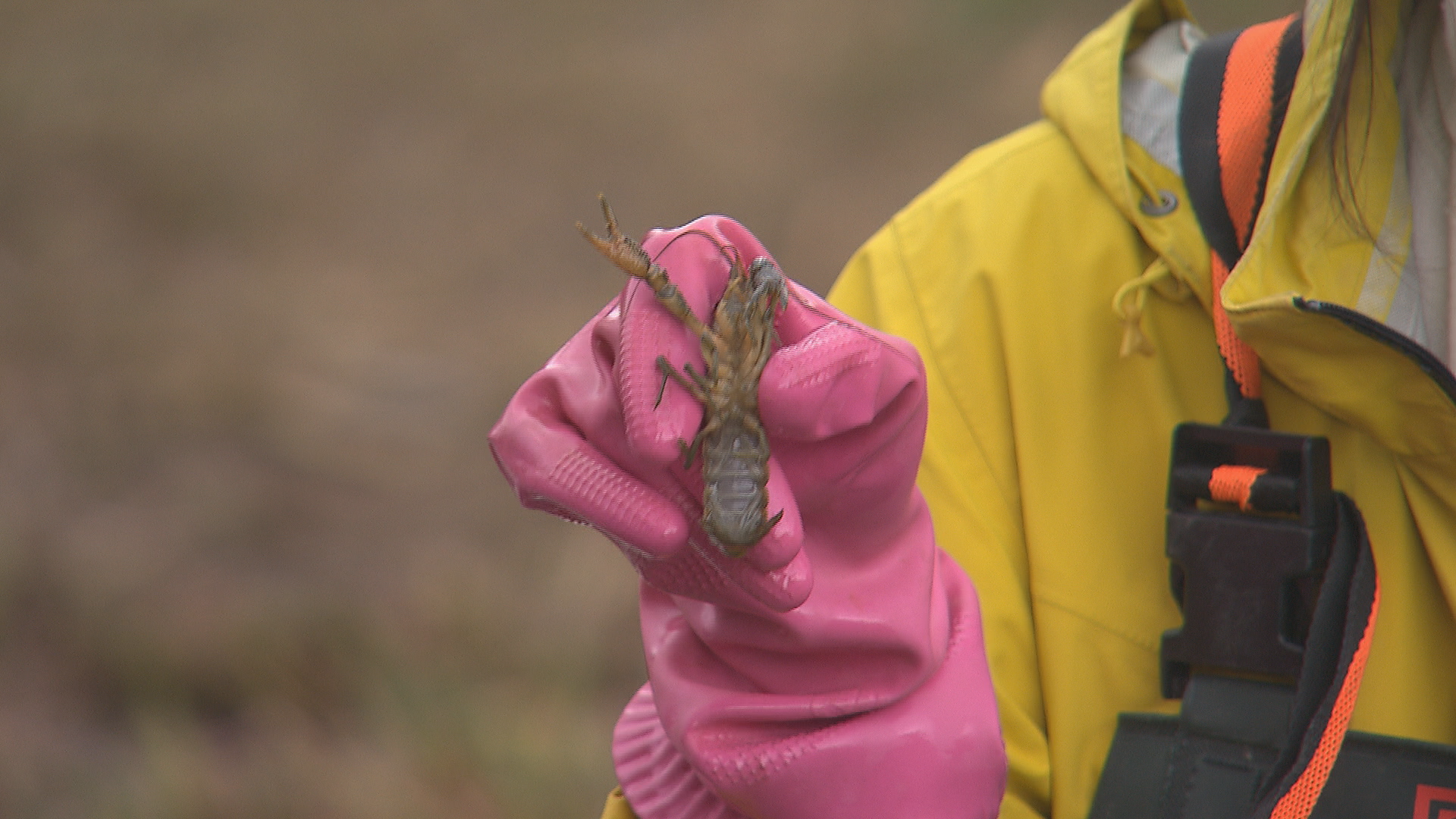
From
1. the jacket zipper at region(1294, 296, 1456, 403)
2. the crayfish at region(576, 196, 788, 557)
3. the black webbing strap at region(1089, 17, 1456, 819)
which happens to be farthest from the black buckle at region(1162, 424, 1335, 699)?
the crayfish at region(576, 196, 788, 557)

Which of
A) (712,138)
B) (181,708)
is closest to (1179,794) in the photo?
(181,708)

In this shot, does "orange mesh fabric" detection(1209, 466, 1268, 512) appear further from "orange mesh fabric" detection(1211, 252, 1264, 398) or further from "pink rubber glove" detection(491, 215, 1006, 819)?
"pink rubber glove" detection(491, 215, 1006, 819)

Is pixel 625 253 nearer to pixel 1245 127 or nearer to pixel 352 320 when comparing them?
pixel 1245 127

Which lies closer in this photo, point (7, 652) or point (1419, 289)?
point (1419, 289)

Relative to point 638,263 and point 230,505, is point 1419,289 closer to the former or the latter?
point 638,263

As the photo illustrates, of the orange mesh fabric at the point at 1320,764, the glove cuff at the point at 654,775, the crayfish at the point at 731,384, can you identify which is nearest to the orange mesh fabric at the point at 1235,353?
the orange mesh fabric at the point at 1320,764

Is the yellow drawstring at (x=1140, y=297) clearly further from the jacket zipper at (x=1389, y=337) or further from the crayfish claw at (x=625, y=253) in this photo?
the crayfish claw at (x=625, y=253)

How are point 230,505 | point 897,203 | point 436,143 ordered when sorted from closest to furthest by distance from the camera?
point 230,505
point 897,203
point 436,143
